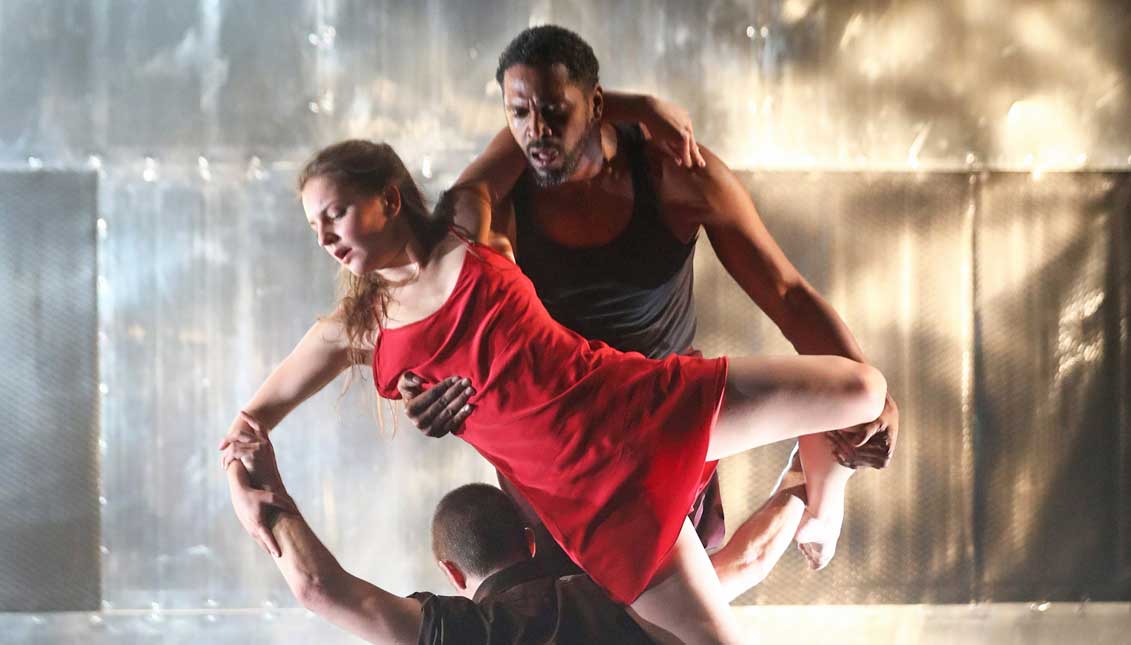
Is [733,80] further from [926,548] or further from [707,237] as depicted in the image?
[926,548]

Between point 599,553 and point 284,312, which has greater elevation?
point 284,312

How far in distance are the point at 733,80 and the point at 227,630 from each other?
72.3 inches

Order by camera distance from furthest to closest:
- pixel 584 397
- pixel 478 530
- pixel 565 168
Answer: pixel 478 530
pixel 565 168
pixel 584 397

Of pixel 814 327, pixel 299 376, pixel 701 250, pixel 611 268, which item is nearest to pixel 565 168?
pixel 611 268

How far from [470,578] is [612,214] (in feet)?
2.99

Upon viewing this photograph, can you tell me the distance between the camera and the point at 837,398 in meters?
1.89

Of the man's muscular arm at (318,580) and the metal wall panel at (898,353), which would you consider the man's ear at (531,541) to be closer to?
the man's muscular arm at (318,580)

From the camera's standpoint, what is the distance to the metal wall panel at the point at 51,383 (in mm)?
2133

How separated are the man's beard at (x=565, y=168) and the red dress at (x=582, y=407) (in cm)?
23

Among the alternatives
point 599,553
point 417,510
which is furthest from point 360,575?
point 599,553

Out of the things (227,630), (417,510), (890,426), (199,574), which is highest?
(890,426)

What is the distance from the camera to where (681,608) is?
73.6 inches

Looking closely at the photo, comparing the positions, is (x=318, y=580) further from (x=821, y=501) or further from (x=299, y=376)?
(x=821, y=501)

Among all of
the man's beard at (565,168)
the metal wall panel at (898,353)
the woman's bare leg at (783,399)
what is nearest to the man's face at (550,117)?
the man's beard at (565,168)
